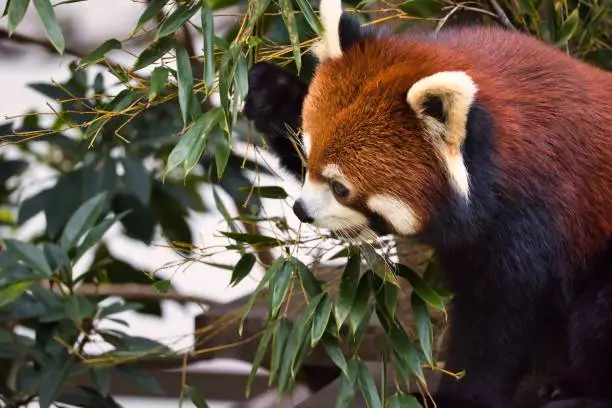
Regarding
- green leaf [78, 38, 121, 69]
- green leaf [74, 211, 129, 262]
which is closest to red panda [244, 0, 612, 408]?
green leaf [78, 38, 121, 69]

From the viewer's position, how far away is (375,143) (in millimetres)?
1649

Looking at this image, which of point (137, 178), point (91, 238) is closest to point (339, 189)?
point (91, 238)

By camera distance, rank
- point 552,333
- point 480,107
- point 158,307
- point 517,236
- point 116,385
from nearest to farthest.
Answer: point 480,107 < point 517,236 < point 552,333 < point 158,307 < point 116,385

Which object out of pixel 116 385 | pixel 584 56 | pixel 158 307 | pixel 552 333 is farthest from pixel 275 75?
pixel 116 385

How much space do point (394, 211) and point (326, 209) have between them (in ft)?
0.39

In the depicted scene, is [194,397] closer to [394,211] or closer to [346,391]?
[346,391]

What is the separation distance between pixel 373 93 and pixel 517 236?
0.36 metres

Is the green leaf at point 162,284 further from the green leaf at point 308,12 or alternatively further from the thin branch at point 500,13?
the thin branch at point 500,13

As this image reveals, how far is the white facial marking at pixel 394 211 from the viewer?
166 centimetres

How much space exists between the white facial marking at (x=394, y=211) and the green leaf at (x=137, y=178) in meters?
1.20

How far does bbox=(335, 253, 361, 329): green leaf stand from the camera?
1.76 meters

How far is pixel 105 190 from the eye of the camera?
107 inches

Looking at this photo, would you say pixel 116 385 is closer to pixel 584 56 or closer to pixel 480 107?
pixel 584 56

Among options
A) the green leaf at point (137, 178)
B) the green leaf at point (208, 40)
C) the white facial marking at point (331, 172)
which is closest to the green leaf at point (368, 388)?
the white facial marking at point (331, 172)
